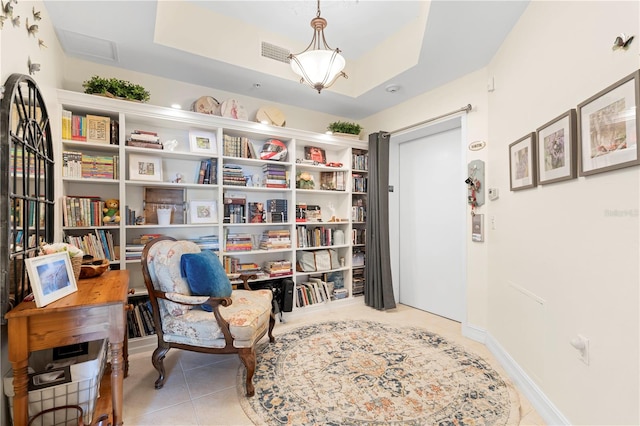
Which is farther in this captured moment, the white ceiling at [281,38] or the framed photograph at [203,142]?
the framed photograph at [203,142]

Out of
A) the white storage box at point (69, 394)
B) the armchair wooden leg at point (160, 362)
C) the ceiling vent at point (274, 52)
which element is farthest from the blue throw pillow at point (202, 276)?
the ceiling vent at point (274, 52)

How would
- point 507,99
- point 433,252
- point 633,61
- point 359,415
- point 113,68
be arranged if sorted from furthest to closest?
point 433,252 < point 113,68 < point 507,99 < point 359,415 < point 633,61

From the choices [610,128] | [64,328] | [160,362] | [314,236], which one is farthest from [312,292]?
[610,128]

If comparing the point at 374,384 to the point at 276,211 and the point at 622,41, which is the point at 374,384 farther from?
the point at 622,41

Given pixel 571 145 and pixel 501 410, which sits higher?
pixel 571 145

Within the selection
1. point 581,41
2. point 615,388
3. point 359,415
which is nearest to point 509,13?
point 581,41

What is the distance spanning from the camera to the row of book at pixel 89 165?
2.28 meters

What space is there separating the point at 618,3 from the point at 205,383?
120 inches

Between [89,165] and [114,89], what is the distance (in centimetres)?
68

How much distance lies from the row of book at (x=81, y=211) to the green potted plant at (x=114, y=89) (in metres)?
0.90

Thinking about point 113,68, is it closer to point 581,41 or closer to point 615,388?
point 581,41

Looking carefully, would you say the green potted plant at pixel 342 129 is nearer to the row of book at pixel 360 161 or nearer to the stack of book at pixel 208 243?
the row of book at pixel 360 161

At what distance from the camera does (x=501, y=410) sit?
1.72m

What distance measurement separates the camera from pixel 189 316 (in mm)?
1979
